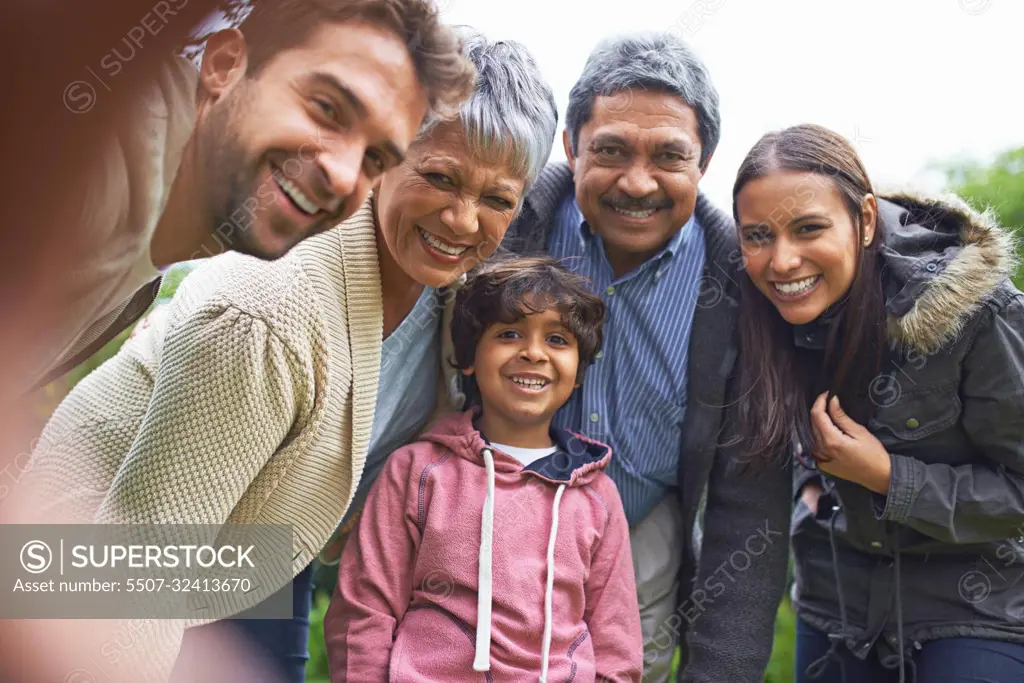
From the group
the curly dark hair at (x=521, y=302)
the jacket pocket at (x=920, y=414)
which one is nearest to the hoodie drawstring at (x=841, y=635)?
the jacket pocket at (x=920, y=414)

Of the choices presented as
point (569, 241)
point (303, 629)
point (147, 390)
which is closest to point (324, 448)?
point (147, 390)

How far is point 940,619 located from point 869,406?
0.54 meters

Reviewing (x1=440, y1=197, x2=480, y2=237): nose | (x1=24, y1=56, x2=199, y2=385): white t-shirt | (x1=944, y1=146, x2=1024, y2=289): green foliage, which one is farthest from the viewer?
(x1=944, y1=146, x2=1024, y2=289): green foliage

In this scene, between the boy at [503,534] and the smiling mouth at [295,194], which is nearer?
the smiling mouth at [295,194]

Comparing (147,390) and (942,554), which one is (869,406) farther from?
(147,390)

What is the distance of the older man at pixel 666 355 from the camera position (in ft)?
8.27

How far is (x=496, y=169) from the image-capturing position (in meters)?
2.23

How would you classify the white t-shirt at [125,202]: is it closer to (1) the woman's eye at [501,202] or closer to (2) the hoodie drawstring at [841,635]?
(1) the woman's eye at [501,202]

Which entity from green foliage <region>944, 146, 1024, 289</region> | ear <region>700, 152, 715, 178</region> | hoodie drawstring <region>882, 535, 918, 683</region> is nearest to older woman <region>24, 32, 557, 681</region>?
ear <region>700, 152, 715, 178</region>

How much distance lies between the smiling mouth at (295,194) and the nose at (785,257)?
1.10 m

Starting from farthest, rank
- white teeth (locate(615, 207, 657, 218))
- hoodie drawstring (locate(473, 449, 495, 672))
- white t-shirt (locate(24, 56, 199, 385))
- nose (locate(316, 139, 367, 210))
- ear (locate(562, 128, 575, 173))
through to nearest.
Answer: ear (locate(562, 128, 575, 173))
white teeth (locate(615, 207, 657, 218))
hoodie drawstring (locate(473, 449, 495, 672))
nose (locate(316, 139, 367, 210))
white t-shirt (locate(24, 56, 199, 385))

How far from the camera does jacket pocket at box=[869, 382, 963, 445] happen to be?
2.40m

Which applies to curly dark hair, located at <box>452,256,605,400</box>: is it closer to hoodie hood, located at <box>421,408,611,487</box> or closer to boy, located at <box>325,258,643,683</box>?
boy, located at <box>325,258,643,683</box>

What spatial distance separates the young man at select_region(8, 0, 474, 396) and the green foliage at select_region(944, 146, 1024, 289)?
2283 mm
